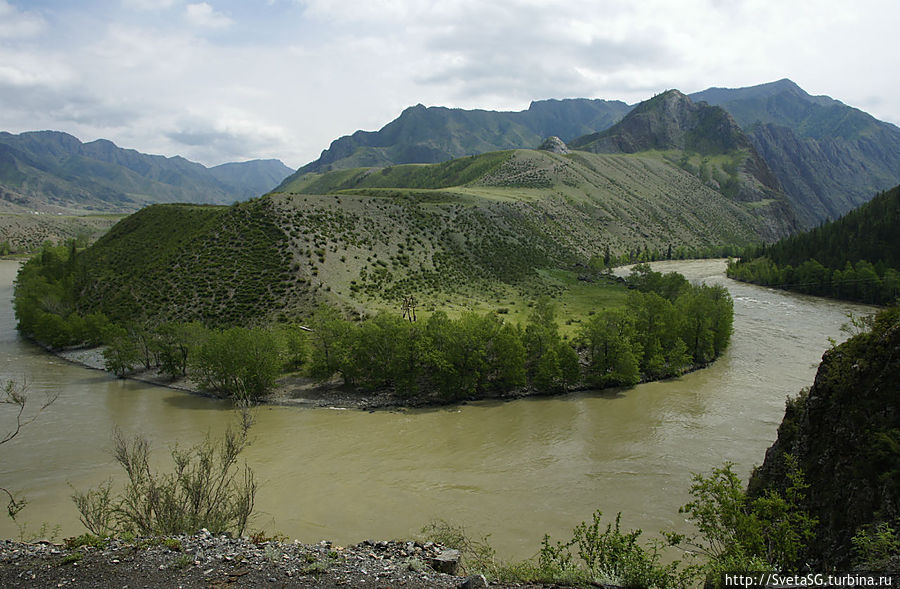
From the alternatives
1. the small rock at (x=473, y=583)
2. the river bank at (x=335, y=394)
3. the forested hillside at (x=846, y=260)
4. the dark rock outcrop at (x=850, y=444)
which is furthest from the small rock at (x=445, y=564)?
the forested hillside at (x=846, y=260)

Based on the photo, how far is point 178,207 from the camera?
291 ft

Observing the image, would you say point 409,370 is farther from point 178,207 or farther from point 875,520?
point 178,207

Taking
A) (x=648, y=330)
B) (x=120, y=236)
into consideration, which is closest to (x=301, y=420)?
(x=648, y=330)

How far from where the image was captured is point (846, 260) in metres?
97.4

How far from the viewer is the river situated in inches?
965

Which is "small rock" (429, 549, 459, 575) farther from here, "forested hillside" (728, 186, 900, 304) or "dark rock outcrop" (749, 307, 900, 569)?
"forested hillside" (728, 186, 900, 304)

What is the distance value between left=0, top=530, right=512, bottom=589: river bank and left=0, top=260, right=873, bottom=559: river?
29.2ft

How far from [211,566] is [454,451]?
72.1 ft

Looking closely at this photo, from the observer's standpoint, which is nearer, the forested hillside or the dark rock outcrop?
the dark rock outcrop

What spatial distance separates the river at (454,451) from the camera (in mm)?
24516

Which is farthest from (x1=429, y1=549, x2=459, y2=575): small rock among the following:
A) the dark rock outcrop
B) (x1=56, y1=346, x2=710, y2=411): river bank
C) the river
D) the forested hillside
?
the forested hillside

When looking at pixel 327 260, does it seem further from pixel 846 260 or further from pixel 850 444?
pixel 846 260

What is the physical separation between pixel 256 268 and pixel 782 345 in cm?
6387

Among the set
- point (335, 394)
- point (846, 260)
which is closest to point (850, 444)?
point (335, 394)
